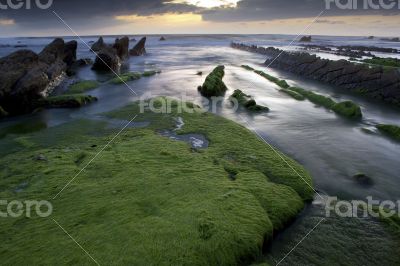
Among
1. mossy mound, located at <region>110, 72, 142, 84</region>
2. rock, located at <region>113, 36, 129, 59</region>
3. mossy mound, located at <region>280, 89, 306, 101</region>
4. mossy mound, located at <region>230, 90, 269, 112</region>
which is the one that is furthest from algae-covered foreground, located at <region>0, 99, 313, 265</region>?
rock, located at <region>113, 36, 129, 59</region>

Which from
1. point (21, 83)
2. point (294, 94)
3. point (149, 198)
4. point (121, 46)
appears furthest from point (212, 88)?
point (121, 46)

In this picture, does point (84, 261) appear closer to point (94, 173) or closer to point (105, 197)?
point (105, 197)

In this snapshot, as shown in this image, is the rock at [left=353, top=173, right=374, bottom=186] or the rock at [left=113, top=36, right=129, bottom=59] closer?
the rock at [left=353, top=173, right=374, bottom=186]

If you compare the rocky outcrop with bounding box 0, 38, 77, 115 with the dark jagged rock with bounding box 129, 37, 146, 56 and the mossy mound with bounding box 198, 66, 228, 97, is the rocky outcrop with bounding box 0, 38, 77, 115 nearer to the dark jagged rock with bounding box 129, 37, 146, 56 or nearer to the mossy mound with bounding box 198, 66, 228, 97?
the mossy mound with bounding box 198, 66, 228, 97

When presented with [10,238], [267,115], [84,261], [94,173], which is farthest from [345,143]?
[10,238]

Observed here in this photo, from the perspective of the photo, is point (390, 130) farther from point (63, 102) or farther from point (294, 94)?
point (63, 102)

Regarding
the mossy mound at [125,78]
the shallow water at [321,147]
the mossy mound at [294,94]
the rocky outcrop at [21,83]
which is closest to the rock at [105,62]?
the mossy mound at [125,78]
